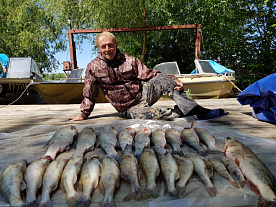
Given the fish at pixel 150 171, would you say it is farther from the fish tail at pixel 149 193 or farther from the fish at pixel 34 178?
the fish at pixel 34 178

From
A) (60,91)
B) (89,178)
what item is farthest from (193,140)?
(60,91)

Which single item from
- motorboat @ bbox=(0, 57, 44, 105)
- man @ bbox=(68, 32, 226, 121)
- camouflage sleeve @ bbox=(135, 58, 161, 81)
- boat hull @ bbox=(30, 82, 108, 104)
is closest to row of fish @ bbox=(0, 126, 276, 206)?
man @ bbox=(68, 32, 226, 121)

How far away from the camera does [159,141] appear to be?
2.15 meters

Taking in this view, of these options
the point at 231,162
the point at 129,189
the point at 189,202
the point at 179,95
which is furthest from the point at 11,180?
the point at 179,95

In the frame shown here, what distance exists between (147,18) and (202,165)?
14756 millimetres

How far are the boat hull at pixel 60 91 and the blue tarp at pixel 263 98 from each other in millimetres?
6215

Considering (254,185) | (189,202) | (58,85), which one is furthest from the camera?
(58,85)

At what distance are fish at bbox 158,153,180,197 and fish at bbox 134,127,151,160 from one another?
0.27m

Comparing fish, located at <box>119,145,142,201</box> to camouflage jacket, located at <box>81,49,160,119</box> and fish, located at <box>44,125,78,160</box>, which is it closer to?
fish, located at <box>44,125,78,160</box>

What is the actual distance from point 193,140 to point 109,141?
0.84 m

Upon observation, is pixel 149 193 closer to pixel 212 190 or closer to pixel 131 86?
pixel 212 190

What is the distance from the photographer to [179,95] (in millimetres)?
3344

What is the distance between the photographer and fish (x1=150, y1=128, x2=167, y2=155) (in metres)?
1.97

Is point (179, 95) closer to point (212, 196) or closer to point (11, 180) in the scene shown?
point (212, 196)
